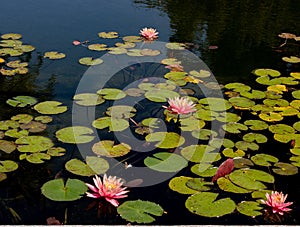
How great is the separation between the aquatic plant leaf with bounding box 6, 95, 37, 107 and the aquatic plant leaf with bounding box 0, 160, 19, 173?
0.55m

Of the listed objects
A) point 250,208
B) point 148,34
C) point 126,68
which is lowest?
point 250,208

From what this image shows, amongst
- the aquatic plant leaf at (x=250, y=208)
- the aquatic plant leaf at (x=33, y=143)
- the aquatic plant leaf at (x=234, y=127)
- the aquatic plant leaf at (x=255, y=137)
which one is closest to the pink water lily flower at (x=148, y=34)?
the aquatic plant leaf at (x=234, y=127)

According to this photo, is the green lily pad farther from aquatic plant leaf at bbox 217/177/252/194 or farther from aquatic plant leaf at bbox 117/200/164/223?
aquatic plant leaf at bbox 117/200/164/223

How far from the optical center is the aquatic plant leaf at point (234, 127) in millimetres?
2340

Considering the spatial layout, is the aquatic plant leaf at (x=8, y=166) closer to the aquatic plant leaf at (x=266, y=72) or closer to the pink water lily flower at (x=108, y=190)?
the pink water lily flower at (x=108, y=190)

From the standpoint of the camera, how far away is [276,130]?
2350mm

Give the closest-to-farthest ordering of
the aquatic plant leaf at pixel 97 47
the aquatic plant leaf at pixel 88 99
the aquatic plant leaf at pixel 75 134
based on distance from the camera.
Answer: the aquatic plant leaf at pixel 75 134
the aquatic plant leaf at pixel 88 99
the aquatic plant leaf at pixel 97 47

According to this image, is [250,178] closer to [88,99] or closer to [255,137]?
[255,137]

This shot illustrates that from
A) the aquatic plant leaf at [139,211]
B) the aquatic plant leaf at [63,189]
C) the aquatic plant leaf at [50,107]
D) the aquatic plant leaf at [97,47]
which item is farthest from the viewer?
the aquatic plant leaf at [97,47]

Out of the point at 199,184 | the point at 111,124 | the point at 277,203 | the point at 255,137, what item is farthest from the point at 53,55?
the point at 277,203

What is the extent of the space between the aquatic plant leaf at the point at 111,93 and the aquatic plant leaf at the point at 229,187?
3.01 ft

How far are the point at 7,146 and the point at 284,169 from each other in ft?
4.17

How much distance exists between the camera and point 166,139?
7.36ft

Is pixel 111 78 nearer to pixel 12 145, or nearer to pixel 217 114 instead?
pixel 217 114
